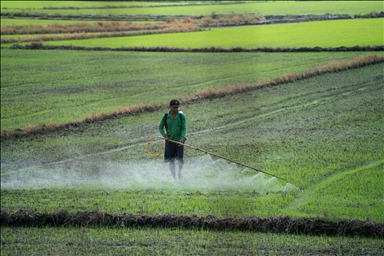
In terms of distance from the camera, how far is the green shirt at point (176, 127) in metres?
10.4

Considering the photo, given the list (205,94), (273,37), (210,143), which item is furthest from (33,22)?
(210,143)

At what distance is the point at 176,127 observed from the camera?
34.2 feet

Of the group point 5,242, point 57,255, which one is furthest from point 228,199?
point 5,242

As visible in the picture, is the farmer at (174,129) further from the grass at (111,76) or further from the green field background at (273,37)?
the green field background at (273,37)

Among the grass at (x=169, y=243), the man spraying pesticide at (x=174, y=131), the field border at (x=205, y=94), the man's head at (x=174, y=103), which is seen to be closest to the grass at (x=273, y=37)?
the field border at (x=205, y=94)

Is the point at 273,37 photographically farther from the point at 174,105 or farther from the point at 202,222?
the point at 202,222

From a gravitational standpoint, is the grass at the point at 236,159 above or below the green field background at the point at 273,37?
below

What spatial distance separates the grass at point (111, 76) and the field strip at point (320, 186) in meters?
7.72

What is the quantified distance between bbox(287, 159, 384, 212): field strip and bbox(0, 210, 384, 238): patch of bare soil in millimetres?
842

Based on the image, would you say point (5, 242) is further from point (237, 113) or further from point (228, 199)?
point (237, 113)

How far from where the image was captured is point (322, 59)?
797 inches

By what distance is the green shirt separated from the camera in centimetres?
1036

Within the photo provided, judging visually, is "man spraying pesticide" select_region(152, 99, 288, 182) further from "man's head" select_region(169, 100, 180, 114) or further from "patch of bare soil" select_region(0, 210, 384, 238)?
"patch of bare soil" select_region(0, 210, 384, 238)

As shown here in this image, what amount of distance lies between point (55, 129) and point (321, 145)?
26.1ft
